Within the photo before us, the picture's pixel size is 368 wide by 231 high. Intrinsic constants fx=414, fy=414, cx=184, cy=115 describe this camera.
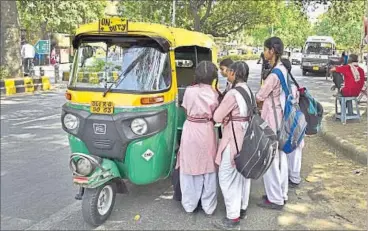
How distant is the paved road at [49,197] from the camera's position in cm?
213

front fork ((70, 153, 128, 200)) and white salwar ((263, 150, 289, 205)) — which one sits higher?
front fork ((70, 153, 128, 200))

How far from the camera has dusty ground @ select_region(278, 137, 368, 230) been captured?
4.04 meters

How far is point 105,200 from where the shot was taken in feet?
13.0

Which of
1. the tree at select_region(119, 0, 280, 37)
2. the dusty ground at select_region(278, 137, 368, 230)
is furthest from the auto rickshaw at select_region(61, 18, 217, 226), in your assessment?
the tree at select_region(119, 0, 280, 37)

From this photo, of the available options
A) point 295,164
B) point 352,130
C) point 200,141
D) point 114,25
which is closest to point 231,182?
point 200,141

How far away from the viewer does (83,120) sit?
3.93 m

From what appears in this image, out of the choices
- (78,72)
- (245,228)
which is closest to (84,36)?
(78,72)

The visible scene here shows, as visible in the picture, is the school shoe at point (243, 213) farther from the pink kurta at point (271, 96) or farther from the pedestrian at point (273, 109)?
the pink kurta at point (271, 96)

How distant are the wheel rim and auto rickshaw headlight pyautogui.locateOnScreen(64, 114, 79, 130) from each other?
0.67 m

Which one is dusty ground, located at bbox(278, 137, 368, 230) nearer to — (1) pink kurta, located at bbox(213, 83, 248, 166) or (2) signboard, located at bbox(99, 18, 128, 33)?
(1) pink kurta, located at bbox(213, 83, 248, 166)

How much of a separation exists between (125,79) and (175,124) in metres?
0.75

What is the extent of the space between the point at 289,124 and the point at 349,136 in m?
3.47

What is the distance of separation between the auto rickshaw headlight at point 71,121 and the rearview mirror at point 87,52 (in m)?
0.66

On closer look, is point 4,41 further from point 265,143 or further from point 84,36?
point 265,143
